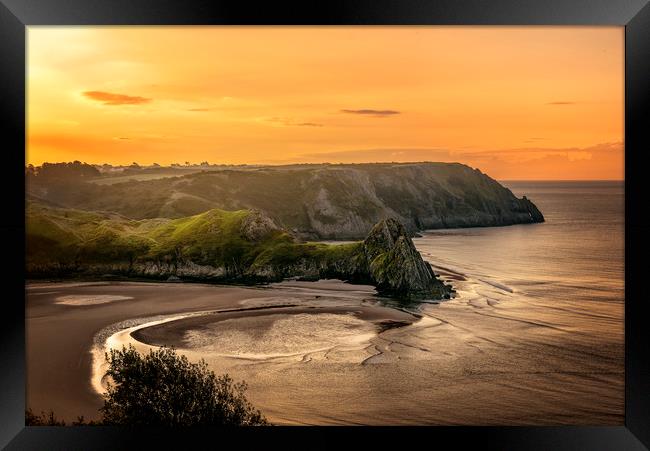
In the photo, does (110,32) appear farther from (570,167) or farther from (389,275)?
(570,167)

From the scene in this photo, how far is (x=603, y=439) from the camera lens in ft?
35.3

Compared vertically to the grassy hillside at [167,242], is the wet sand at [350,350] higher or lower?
lower

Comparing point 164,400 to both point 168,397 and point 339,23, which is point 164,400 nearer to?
point 168,397

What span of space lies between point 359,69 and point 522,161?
418cm

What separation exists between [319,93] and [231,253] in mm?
5382

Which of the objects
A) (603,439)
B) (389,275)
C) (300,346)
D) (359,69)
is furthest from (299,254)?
(603,439)

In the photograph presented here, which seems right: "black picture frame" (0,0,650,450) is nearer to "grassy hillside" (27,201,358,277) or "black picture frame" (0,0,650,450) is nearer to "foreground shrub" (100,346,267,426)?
"foreground shrub" (100,346,267,426)

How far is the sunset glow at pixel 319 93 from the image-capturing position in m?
14.4

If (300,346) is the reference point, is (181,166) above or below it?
→ above

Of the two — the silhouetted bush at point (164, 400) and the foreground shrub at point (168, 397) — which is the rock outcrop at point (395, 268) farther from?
the silhouetted bush at point (164, 400)

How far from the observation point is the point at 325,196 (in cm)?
1780

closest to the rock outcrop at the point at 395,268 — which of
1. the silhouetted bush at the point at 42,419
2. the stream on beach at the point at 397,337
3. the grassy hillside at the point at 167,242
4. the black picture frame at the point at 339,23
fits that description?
the stream on beach at the point at 397,337

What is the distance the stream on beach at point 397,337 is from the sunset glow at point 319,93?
61.1 inches

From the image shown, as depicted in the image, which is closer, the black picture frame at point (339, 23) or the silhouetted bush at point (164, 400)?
the black picture frame at point (339, 23)
